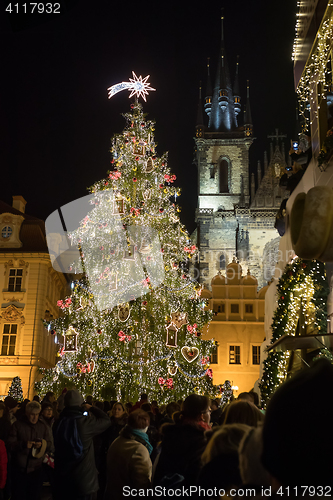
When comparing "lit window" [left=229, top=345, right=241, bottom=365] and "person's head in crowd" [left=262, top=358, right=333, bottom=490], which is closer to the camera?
"person's head in crowd" [left=262, top=358, right=333, bottom=490]

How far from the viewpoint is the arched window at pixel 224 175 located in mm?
44531

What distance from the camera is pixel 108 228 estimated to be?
16.3 meters

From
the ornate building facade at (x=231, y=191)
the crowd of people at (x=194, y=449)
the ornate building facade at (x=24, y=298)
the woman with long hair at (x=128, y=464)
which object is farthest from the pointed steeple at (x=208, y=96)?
the woman with long hair at (x=128, y=464)

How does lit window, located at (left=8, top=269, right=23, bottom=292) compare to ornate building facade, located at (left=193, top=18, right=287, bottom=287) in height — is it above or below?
below

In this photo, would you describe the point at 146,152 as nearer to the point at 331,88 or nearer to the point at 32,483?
the point at 331,88

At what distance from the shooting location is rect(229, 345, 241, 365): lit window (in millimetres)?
28578

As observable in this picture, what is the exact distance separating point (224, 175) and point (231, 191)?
6.36 feet

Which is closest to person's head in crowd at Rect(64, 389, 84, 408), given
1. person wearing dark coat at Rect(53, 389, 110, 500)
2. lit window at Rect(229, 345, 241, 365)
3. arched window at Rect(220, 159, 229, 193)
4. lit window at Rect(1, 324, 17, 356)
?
person wearing dark coat at Rect(53, 389, 110, 500)

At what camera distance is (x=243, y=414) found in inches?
118

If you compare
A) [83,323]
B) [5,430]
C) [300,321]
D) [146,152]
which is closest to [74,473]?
[5,430]

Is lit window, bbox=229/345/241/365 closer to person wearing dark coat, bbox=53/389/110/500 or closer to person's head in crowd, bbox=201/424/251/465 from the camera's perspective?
person wearing dark coat, bbox=53/389/110/500

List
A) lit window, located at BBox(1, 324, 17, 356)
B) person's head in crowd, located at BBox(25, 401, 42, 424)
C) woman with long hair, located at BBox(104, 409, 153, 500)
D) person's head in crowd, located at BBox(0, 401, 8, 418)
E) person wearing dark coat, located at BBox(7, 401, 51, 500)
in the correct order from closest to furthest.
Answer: woman with long hair, located at BBox(104, 409, 153, 500)
person wearing dark coat, located at BBox(7, 401, 51, 500)
person's head in crowd, located at BBox(25, 401, 42, 424)
person's head in crowd, located at BBox(0, 401, 8, 418)
lit window, located at BBox(1, 324, 17, 356)

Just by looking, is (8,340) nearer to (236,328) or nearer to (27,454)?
(236,328)

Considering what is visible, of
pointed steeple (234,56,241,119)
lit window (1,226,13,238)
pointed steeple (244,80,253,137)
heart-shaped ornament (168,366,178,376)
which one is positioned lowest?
heart-shaped ornament (168,366,178,376)
